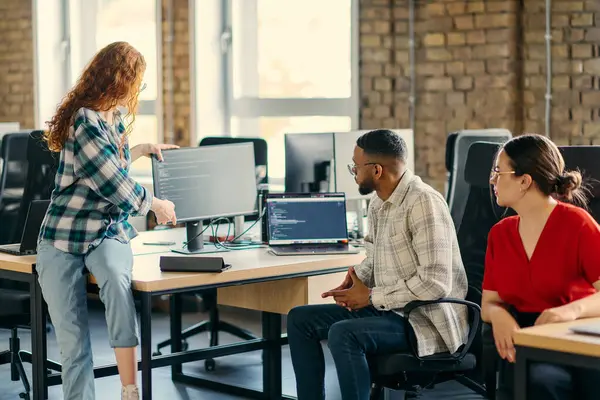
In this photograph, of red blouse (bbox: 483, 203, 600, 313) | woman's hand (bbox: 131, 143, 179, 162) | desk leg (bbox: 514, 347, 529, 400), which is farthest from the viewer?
woman's hand (bbox: 131, 143, 179, 162)

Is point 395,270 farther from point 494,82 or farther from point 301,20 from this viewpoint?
point 301,20

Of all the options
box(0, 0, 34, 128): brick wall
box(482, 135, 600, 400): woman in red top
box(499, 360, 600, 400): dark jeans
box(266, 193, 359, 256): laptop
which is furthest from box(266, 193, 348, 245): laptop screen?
box(0, 0, 34, 128): brick wall

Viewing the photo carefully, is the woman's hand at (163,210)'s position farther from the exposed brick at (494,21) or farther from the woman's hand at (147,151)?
the exposed brick at (494,21)

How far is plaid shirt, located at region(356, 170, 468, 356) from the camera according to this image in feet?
10.5

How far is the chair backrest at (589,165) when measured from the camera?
3.37 m

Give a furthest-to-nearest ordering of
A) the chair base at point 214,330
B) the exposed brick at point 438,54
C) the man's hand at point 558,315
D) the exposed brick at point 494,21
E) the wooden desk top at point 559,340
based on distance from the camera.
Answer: the exposed brick at point 438,54 < the chair base at point 214,330 < the exposed brick at point 494,21 < the man's hand at point 558,315 < the wooden desk top at point 559,340

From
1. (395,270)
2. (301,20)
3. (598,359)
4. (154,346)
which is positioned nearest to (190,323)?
(154,346)

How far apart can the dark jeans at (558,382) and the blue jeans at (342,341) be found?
0.56 metres

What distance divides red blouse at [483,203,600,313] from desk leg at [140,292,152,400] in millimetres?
1128

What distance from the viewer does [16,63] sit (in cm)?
789

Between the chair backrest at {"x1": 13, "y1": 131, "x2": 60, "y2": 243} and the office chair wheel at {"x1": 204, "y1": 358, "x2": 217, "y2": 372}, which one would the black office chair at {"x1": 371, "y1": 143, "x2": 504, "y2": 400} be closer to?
the office chair wheel at {"x1": 204, "y1": 358, "x2": 217, "y2": 372}

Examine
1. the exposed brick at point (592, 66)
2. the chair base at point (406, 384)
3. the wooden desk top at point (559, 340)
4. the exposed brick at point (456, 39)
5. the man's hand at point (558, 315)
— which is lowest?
the chair base at point (406, 384)

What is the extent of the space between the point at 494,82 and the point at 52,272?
9.23 feet

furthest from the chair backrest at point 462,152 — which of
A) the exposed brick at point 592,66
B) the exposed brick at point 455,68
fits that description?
the exposed brick at point 455,68
